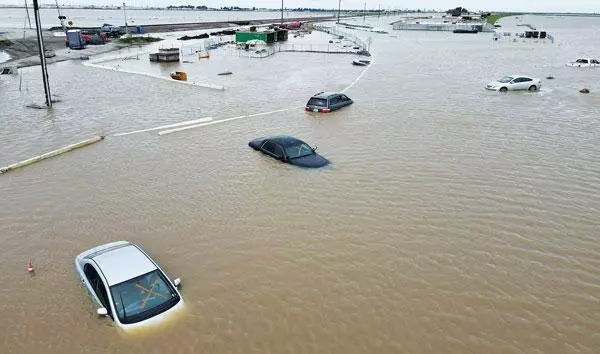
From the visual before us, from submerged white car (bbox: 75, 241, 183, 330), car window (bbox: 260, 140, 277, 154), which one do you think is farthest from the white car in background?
submerged white car (bbox: 75, 241, 183, 330)

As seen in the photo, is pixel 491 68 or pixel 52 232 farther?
pixel 491 68

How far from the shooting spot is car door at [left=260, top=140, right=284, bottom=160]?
821 inches

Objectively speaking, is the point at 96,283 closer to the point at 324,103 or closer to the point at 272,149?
the point at 272,149

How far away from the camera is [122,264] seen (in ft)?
35.6

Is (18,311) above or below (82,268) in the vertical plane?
below

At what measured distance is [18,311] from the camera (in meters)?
10.9

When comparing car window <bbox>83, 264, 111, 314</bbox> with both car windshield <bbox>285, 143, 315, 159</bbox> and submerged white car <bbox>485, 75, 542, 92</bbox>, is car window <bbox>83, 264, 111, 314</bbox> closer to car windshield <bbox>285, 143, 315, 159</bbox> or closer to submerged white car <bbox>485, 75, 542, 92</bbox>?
car windshield <bbox>285, 143, 315, 159</bbox>

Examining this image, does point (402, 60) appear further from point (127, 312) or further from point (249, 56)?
point (127, 312)

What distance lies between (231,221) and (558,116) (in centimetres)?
2655

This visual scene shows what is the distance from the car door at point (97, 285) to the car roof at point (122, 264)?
223mm

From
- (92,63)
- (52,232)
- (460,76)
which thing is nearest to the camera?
(52,232)

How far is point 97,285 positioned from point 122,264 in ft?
2.36

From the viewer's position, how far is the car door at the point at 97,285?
1023 centimetres

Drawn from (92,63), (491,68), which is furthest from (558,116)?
(92,63)
